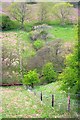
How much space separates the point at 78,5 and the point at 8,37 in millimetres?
24508

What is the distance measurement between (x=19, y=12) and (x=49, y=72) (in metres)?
26.3

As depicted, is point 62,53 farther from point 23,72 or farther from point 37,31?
point 37,31

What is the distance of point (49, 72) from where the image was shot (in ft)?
142

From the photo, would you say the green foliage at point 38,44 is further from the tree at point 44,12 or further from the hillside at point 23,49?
the tree at point 44,12

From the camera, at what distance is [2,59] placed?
4584 centimetres

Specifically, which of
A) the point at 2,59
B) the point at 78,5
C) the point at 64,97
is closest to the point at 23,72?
the point at 2,59

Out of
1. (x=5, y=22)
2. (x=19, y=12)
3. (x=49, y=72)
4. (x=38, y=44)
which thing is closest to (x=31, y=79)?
(x=49, y=72)

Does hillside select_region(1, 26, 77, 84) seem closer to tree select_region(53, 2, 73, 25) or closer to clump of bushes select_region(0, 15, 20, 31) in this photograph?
clump of bushes select_region(0, 15, 20, 31)

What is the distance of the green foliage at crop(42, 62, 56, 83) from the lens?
43.2 meters

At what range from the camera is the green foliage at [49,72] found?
43219mm

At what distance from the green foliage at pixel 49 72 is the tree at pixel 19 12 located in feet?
77.5

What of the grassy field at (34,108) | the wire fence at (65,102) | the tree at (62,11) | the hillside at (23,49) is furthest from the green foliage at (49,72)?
the tree at (62,11)

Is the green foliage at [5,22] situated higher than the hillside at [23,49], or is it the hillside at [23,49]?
the green foliage at [5,22]

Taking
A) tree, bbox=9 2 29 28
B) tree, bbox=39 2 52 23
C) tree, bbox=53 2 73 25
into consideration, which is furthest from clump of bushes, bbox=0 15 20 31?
tree, bbox=53 2 73 25
